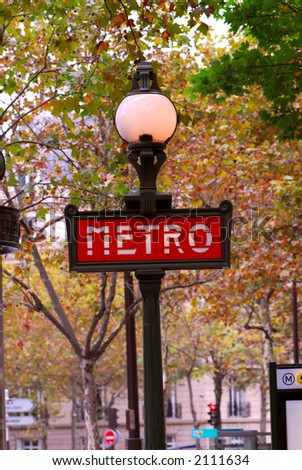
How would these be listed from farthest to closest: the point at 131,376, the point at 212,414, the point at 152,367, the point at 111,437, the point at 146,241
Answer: the point at 212,414, the point at 111,437, the point at 131,376, the point at 146,241, the point at 152,367

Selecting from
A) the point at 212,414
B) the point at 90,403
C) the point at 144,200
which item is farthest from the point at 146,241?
the point at 212,414

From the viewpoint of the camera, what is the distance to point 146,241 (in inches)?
274

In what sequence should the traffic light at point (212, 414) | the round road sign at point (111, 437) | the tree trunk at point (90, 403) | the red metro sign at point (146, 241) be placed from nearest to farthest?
the red metro sign at point (146, 241), the tree trunk at point (90, 403), the round road sign at point (111, 437), the traffic light at point (212, 414)

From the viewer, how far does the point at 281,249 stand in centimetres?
2697

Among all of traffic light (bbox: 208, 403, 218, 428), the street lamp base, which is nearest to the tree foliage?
the street lamp base

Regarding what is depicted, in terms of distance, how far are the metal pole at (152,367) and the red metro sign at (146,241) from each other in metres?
0.13

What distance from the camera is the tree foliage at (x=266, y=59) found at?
14.0m

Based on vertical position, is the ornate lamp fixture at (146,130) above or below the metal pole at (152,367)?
above

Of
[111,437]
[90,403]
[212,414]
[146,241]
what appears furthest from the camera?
[212,414]

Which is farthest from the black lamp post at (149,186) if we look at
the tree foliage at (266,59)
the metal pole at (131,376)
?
the metal pole at (131,376)

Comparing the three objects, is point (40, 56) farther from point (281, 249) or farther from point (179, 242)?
point (179, 242)

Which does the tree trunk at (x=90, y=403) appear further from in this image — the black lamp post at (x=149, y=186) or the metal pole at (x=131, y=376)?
the black lamp post at (x=149, y=186)

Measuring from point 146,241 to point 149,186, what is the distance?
0.42 m

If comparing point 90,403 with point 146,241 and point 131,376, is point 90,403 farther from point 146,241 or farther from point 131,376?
point 146,241
